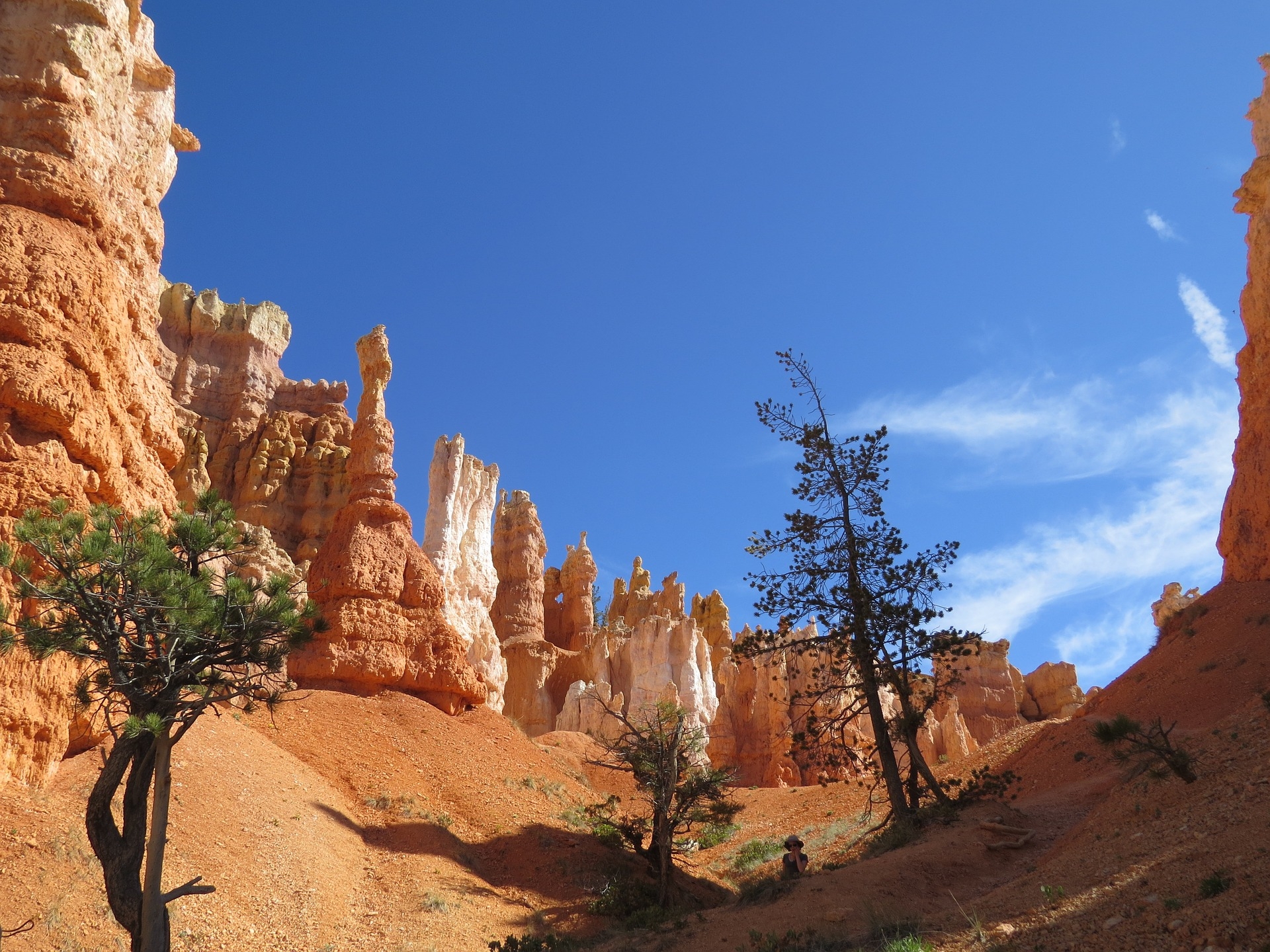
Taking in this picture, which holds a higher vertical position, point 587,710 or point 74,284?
point 74,284

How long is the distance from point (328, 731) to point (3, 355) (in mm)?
11167

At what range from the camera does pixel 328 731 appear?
22312mm

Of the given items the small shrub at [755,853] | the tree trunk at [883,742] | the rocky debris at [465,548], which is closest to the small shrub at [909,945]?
the tree trunk at [883,742]

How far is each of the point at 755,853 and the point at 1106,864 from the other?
15051mm

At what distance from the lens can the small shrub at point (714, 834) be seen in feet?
80.3

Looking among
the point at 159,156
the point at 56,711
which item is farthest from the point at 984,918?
the point at 159,156

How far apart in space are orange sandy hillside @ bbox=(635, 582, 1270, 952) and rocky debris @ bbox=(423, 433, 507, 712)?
24127 millimetres

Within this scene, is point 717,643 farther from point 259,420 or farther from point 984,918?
point 984,918

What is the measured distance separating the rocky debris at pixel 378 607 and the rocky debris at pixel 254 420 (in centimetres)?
2555

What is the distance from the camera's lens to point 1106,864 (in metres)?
11.6

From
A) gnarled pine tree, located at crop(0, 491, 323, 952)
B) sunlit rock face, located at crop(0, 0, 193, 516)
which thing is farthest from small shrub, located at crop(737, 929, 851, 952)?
sunlit rock face, located at crop(0, 0, 193, 516)

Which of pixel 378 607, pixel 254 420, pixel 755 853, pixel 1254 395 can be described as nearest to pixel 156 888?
pixel 378 607

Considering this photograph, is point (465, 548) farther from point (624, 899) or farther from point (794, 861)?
point (794, 861)

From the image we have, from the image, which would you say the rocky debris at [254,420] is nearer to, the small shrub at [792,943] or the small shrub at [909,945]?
the small shrub at [792,943]
